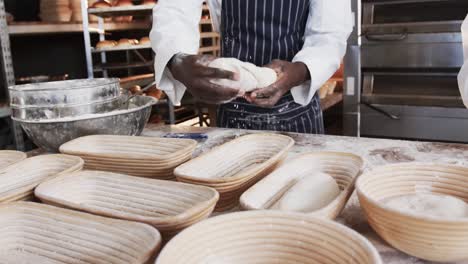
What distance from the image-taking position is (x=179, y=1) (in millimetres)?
1869

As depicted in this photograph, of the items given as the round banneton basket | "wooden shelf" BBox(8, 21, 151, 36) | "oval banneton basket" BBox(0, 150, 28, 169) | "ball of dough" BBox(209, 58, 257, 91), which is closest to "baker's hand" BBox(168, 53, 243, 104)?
"ball of dough" BBox(209, 58, 257, 91)

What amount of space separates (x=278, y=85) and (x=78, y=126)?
69cm

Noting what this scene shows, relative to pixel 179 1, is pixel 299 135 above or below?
below

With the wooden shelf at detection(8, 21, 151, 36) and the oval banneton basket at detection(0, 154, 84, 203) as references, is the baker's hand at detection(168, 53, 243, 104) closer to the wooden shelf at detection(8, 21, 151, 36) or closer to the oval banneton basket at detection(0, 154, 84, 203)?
the oval banneton basket at detection(0, 154, 84, 203)

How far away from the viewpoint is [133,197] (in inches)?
39.0

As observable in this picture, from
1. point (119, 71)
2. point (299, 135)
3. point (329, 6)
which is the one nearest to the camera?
point (299, 135)

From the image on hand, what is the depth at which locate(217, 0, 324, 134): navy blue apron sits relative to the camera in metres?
1.79

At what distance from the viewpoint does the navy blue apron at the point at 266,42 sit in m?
1.79

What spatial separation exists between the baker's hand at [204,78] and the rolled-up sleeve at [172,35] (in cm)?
18

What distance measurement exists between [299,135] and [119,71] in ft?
10.1

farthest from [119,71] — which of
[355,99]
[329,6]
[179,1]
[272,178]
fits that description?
[272,178]

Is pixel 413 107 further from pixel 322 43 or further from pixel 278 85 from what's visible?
pixel 278 85

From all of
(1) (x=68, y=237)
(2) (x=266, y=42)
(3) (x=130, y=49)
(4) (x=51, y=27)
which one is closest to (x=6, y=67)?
(4) (x=51, y=27)

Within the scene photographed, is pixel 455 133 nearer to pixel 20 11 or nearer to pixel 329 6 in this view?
pixel 329 6
